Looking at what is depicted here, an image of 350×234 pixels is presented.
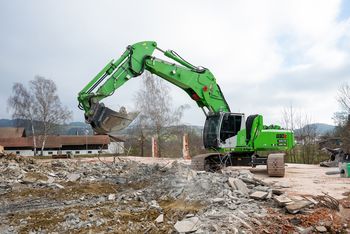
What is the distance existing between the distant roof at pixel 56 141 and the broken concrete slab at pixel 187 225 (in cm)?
4566

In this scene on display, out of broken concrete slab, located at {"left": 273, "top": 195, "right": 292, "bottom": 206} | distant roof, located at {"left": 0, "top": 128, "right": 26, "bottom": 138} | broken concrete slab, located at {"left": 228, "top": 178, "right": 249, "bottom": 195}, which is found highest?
distant roof, located at {"left": 0, "top": 128, "right": 26, "bottom": 138}

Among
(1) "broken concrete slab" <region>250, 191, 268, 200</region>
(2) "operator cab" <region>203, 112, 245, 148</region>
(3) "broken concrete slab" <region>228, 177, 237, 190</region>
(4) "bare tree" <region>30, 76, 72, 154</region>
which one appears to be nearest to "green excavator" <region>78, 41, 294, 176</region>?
(2) "operator cab" <region>203, 112, 245, 148</region>

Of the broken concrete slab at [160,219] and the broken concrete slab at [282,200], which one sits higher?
the broken concrete slab at [282,200]

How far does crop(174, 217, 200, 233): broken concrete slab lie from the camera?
5.77 meters

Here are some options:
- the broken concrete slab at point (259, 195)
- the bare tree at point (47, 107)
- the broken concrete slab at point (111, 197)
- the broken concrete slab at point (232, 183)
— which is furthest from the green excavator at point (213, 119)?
the bare tree at point (47, 107)

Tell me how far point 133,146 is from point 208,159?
95.2ft

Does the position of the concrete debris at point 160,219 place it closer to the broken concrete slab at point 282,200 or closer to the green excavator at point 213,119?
the broken concrete slab at point 282,200

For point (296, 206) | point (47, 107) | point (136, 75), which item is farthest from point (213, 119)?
point (47, 107)

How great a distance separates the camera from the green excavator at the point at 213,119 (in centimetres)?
1081

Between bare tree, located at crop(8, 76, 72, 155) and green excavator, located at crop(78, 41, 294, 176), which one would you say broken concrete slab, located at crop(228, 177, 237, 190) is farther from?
bare tree, located at crop(8, 76, 72, 155)

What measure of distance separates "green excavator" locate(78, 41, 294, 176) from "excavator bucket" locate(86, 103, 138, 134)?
351mm

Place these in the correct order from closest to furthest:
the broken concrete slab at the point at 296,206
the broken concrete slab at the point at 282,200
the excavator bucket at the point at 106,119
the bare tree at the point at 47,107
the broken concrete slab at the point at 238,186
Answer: the broken concrete slab at the point at 296,206 → the broken concrete slab at the point at 282,200 → the broken concrete slab at the point at 238,186 → the excavator bucket at the point at 106,119 → the bare tree at the point at 47,107

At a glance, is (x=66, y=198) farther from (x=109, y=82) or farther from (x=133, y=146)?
(x=133, y=146)

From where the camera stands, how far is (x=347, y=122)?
2436 centimetres
